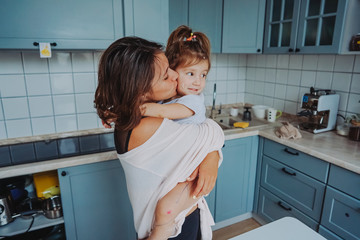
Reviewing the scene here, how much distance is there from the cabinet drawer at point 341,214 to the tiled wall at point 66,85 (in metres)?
0.70

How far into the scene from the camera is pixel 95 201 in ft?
5.13

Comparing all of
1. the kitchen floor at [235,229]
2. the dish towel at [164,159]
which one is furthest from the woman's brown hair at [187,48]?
the kitchen floor at [235,229]

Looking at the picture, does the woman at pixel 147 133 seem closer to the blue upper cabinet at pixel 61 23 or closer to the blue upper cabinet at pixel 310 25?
the blue upper cabinet at pixel 61 23

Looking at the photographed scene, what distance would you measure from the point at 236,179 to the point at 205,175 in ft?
4.51

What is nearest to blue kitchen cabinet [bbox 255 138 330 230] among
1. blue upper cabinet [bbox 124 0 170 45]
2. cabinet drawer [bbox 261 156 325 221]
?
cabinet drawer [bbox 261 156 325 221]

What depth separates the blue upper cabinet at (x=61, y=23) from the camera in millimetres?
1268

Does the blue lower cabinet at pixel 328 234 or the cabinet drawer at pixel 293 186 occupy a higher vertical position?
the cabinet drawer at pixel 293 186

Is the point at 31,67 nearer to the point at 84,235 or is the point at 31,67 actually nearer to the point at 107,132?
the point at 107,132

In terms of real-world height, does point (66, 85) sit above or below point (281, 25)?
below

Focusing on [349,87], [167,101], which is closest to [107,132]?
[167,101]

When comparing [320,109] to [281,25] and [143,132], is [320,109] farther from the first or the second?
[143,132]

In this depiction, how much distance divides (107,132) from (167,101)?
109 centimetres

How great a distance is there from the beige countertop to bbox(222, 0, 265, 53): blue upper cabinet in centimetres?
71

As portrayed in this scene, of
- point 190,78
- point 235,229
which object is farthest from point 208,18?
point 235,229
